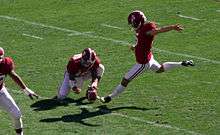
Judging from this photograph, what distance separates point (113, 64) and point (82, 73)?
2193mm

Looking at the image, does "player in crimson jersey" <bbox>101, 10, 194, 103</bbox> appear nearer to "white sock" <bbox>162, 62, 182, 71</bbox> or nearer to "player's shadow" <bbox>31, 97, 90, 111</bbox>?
"player's shadow" <bbox>31, 97, 90, 111</bbox>

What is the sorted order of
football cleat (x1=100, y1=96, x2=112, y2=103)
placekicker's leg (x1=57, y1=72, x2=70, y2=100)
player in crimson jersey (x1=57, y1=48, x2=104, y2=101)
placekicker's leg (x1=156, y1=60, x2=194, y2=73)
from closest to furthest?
player in crimson jersey (x1=57, y1=48, x2=104, y2=101) < football cleat (x1=100, y1=96, x2=112, y2=103) < placekicker's leg (x1=57, y1=72, x2=70, y2=100) < placekicker's leg (x1=156, y1=60, x2=194, y2=73)

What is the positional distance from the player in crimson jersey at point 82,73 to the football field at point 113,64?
9.5 inches

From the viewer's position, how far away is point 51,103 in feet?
41.0

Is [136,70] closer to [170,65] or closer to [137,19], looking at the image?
[137,19]

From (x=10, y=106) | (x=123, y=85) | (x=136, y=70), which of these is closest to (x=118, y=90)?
(x=123, y=85)

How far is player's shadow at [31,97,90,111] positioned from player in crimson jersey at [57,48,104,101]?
121 millimetres

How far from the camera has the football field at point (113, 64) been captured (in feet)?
38.0

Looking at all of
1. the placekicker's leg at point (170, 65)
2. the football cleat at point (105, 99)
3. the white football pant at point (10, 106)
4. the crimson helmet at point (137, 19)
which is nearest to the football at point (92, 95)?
the football cleat at point (105, 99)

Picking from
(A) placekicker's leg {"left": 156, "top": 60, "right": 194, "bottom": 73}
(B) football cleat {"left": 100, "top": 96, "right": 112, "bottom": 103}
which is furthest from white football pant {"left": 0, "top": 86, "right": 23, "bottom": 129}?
(A) placekicker's leg {"left": 156, "top": 60, "right": 194, "bottom": 73}

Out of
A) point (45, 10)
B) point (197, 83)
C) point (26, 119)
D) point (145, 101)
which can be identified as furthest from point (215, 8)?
point (26, 119)

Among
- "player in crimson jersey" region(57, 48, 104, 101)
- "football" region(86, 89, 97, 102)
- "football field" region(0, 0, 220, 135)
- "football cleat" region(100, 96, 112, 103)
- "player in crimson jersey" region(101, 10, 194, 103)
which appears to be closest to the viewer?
"football field" region(0, 0, 220, 135)

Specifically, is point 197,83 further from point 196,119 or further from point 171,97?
point 196,119

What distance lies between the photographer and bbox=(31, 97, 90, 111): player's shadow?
12297 mm
